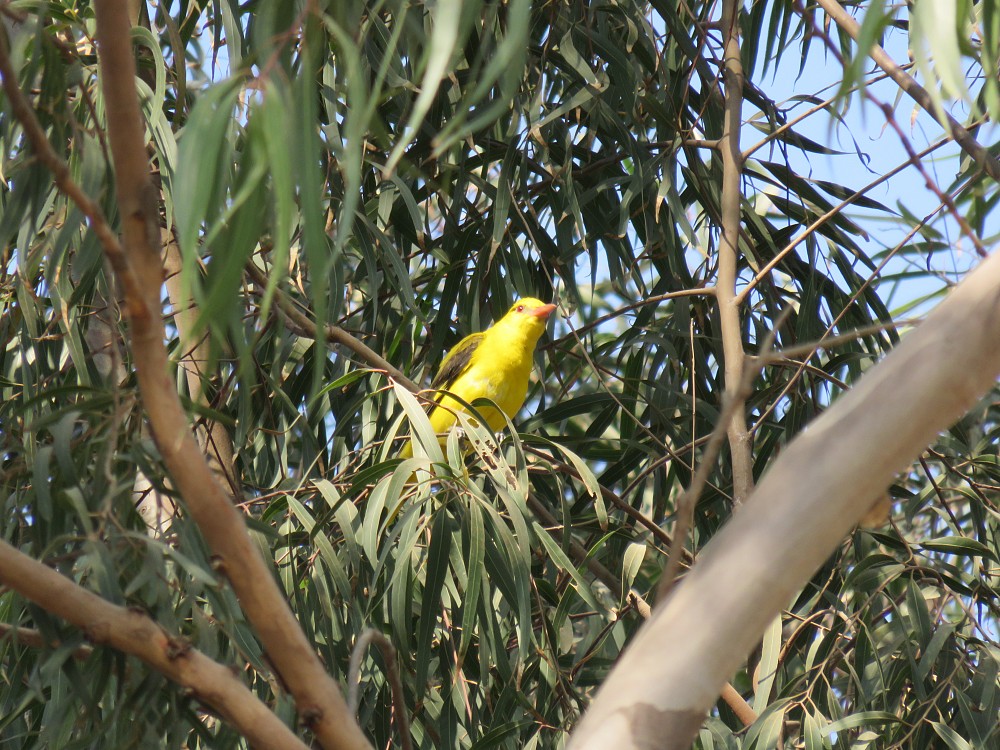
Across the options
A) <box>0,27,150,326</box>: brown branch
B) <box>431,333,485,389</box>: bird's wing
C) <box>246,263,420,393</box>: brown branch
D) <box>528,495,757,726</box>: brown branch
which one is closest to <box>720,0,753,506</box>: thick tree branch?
<box>528,495,757,726</box>: brown branch

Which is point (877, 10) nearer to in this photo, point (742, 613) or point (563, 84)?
point (742, 613)

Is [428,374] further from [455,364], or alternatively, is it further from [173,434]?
[173,434]

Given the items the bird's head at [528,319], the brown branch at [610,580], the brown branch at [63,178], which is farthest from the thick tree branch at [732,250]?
the brown branch at [63,178]

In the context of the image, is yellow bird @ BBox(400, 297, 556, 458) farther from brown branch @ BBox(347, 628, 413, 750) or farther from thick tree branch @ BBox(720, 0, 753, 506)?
brown branch @ BBox(347, 628, 413, 750)

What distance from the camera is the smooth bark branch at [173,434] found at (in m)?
0.91

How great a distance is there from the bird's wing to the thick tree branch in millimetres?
1142

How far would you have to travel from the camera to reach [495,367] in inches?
144

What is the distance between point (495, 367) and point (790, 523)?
9.02 ft

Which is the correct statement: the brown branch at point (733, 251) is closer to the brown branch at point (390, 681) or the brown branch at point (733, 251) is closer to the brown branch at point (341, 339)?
the brown branch at point (341, 339)

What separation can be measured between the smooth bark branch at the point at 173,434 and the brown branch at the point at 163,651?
0.13 feet

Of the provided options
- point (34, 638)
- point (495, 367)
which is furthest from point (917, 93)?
point (495, 367)

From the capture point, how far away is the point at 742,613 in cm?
91

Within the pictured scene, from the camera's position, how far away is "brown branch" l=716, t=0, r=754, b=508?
2213 millimetres

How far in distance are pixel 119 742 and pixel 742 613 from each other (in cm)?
98
